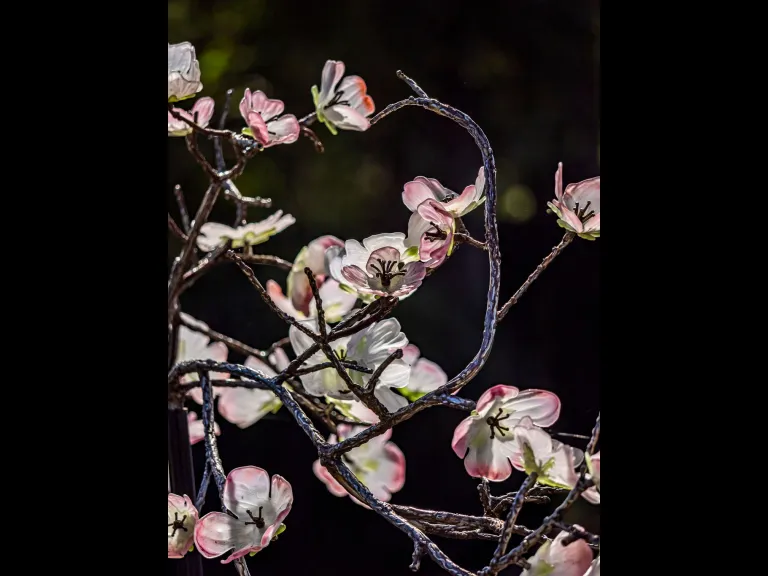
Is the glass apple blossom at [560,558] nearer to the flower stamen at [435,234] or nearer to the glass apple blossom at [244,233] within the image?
the flower stamen at [435,234]

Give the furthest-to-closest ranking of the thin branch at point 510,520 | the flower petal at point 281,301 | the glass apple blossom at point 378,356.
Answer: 1. the flower petal at point 281,301
2. the glass apple blossom at point 378,356
3. the thin branch at point 510,520

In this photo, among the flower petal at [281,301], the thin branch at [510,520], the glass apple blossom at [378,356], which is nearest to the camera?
the thin branch at [510,520]

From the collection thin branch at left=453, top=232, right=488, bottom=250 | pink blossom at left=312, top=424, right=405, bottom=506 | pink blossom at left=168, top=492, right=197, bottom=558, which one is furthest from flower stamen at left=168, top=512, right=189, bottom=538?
thin branch at left=453, top=232, right=488, bottom=250

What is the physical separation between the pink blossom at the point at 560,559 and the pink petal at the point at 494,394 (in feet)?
0.22

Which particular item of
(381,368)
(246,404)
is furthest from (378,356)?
(246,404)

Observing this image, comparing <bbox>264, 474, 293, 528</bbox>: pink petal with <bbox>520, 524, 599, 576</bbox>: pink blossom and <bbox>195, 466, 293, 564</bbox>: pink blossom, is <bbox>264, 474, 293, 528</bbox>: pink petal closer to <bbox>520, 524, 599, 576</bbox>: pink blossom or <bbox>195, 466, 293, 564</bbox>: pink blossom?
<bbox>195, 466, 293, 564</bbox>: pink blossom

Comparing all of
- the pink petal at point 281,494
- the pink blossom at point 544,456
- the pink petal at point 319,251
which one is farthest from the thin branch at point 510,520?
the pink petal at point 319,251

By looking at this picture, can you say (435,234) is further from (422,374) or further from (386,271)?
(422,374)

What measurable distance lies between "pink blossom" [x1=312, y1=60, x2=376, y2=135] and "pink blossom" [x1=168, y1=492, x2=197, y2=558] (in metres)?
0.26

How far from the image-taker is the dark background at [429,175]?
516 mm

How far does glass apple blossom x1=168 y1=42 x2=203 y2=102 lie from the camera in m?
0.48

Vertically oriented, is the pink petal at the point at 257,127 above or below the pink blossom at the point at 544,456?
above
